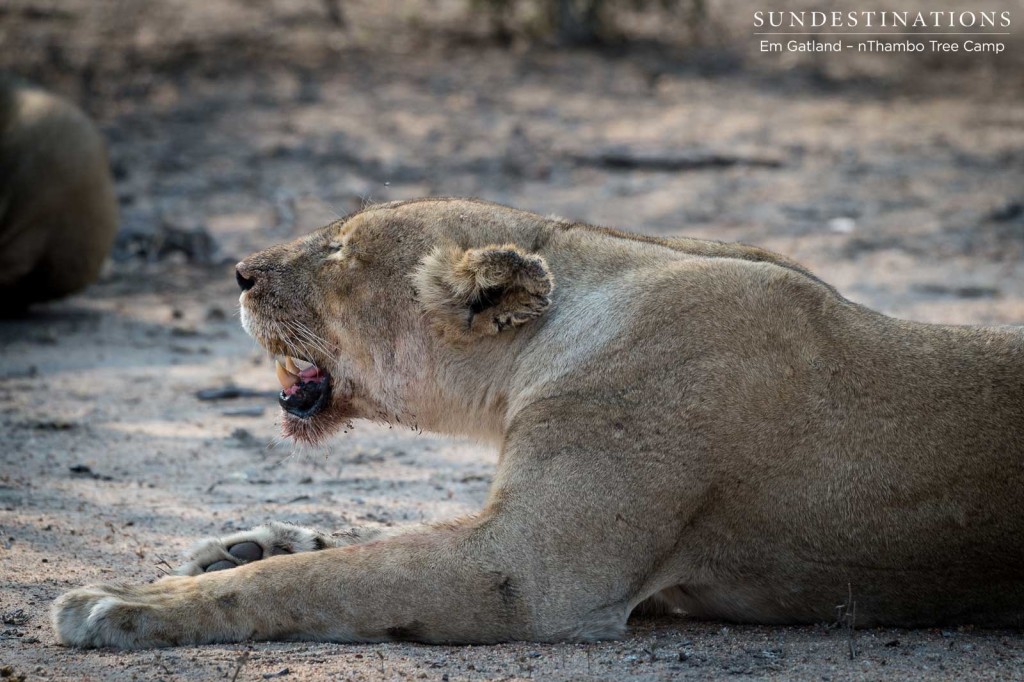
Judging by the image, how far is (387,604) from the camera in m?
3.26

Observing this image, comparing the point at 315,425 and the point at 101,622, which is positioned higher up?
the point at 315,425

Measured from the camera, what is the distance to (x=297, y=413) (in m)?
4.00

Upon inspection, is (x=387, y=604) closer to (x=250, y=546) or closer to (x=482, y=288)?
(x=250, y=546)

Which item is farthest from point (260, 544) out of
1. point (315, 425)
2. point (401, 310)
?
point (401, 310)

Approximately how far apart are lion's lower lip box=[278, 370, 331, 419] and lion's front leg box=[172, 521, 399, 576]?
35 centimetres

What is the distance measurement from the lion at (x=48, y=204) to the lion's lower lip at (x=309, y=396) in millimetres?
3796

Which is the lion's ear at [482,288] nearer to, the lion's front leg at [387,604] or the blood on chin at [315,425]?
the blood on chin at [315,425]

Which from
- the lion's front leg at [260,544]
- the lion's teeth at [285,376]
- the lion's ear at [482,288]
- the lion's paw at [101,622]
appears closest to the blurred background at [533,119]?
the lion's teeth at [285,376]

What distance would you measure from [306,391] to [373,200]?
93cm

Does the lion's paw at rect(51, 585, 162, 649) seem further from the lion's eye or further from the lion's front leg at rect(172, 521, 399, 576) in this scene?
the lion's eye

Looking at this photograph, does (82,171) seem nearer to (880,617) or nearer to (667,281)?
(667,281)

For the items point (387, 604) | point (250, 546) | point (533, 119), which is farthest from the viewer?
point (533, 119)

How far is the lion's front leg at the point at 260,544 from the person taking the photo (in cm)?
366

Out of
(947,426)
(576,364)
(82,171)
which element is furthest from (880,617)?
(82,171)
